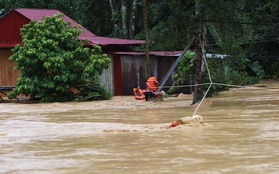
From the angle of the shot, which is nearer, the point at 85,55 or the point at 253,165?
the point at 253,165

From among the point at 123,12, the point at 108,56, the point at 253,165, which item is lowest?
the point at 253,165

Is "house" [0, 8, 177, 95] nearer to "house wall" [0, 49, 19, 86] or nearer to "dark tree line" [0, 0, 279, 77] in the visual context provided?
"house wall" [0, 49, 19, 86]

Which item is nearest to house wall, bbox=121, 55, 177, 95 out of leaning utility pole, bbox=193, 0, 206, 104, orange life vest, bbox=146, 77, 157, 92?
orange life vest, bbox=146, 77, 157, 92

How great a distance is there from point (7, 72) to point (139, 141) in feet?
50.8

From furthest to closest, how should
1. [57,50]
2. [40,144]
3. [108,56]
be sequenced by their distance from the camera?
[108,56] → [57,50] → [40,144]

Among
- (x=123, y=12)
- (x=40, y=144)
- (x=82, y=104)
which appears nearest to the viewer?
(x=40, y=144)

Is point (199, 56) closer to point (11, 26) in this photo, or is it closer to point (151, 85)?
point (151, 85)

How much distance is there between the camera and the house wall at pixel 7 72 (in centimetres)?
2483

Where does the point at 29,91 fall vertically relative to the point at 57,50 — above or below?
below

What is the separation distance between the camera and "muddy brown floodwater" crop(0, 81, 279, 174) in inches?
317

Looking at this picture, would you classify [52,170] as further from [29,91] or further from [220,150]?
[29,91]

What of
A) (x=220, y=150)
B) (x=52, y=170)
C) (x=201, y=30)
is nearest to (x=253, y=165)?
(x=220, y=150)

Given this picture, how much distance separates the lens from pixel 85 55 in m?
22.2

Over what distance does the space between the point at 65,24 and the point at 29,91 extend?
3.04 m
